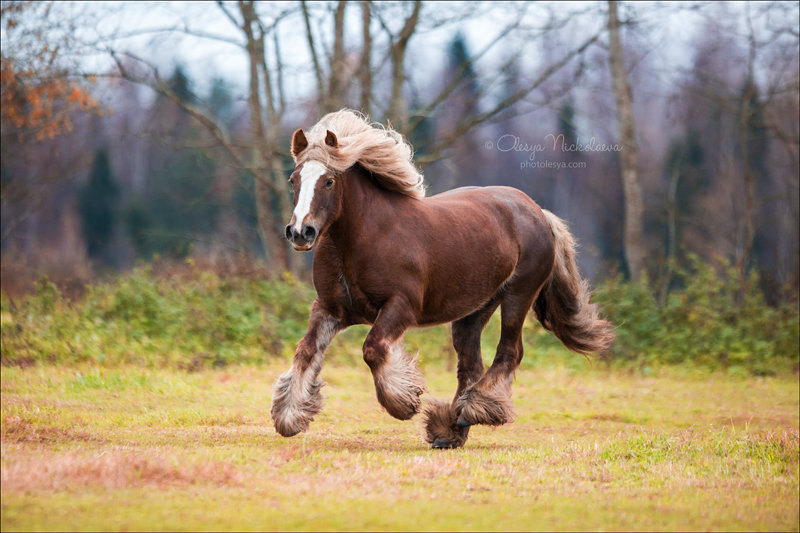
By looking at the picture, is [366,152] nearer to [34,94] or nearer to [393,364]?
[393,364]

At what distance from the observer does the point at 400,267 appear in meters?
6.31

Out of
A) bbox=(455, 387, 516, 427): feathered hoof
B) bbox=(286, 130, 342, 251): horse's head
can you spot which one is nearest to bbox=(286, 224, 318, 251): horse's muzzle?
bbox=(286, 130, 342, 251): horse's head

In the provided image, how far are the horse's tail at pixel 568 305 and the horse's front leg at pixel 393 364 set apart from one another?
2.23 metres

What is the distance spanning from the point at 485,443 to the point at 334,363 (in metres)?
6.51

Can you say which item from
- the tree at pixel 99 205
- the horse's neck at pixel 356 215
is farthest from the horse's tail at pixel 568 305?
the tree at pixel 99 205

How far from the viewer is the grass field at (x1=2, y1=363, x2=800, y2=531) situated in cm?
410

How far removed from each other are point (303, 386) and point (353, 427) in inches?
67.5

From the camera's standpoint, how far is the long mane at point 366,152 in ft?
20.4

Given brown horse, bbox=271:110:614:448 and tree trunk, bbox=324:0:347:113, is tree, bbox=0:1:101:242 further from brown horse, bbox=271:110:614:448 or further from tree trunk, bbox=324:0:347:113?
brown horse, bbox=271:110:614:448

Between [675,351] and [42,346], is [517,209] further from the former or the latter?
[675,351]

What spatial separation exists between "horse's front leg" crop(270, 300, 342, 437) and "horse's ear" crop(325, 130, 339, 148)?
1.19 meters

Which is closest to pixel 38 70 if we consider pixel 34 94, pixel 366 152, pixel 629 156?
pixel 34 94

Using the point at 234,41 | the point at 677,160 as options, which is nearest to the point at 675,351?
the point at 234,41

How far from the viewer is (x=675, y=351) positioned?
15398 millimetres
